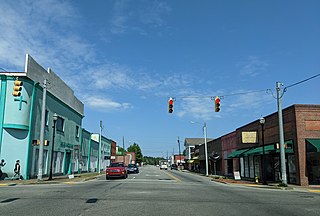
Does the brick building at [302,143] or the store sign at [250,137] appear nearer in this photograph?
the brick building at [302,143]

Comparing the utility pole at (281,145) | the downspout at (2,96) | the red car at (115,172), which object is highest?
the downspout at (2,96)

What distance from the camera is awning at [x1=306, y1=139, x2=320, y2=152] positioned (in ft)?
81.6

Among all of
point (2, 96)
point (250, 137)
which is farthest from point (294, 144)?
point (2, 96)

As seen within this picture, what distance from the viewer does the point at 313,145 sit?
83.0 feet

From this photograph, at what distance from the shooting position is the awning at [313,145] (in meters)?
24.9

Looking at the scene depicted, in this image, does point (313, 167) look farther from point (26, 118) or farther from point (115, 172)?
point (26, 118)

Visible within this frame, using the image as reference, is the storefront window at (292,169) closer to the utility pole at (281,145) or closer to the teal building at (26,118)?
the utility pole at (281,145)

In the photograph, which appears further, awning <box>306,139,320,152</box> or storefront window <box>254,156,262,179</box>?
storefront window <box>254,156,262,179</box>

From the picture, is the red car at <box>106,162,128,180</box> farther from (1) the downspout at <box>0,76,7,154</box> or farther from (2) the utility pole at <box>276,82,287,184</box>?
(2) the utility pole at <box>276,82,287,184</box>

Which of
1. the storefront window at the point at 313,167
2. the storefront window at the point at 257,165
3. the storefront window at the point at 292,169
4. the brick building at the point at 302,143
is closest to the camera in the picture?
the brick building at the point at 302,143

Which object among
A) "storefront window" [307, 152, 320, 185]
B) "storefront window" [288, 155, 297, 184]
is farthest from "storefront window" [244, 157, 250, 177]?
"storefront window" [307, 152, 320, 185]

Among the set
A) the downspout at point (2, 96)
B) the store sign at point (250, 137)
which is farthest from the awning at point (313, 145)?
the downspout at point (2, 96)

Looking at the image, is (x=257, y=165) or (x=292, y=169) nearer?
(x=292, y=169)

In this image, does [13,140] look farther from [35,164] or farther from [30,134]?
[35,164]
